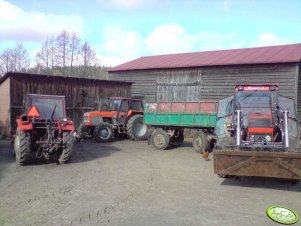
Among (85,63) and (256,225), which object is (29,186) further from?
(85,63)

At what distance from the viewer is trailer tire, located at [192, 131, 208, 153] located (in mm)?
12805

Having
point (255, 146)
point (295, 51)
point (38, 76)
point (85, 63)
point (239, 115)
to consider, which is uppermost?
point (85, 63)

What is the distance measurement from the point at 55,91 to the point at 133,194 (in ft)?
41.2

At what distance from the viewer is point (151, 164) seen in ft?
35.0

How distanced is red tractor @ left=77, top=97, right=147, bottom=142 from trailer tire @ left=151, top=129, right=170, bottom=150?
244cm

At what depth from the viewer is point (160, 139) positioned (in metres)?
14.1

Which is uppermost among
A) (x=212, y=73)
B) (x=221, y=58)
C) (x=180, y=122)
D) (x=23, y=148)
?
(x=221, y=58)

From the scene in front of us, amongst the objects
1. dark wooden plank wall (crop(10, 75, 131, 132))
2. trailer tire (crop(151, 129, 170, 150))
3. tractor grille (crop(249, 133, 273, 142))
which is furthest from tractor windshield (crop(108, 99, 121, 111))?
tractor grille (crop(249, 133, 273, 142))

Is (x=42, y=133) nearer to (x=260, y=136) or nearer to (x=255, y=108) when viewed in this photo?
(x=255, y=108)

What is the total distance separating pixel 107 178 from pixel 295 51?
14.6 metres

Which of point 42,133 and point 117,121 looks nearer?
point 42,133

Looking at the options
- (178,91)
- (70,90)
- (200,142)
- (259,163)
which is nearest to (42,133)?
(200,142)

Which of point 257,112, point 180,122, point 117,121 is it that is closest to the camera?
point 257,112

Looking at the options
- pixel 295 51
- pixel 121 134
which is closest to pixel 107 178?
pixel 121 134
